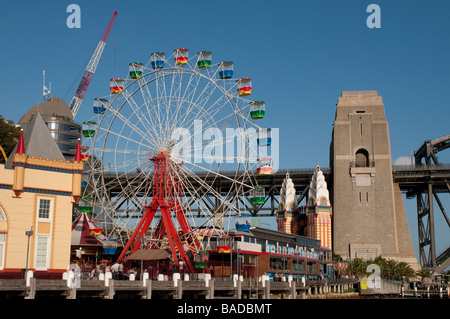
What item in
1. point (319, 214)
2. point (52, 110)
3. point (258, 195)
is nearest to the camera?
point (258, 195)

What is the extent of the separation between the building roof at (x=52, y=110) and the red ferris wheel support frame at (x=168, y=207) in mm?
93457

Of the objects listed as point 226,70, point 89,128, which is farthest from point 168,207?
point 226,70

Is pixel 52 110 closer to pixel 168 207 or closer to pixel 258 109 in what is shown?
pixel 168 207

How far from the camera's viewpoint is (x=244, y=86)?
7425 cm

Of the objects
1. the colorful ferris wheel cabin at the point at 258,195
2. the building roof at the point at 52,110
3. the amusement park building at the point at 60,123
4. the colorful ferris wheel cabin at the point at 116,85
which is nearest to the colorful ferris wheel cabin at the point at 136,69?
the colorful ferris wheel cabin at the point at 116,85

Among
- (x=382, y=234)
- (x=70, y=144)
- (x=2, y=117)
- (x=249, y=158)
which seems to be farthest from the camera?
(x=70, y=144)

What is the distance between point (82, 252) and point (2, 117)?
24646 millimetres

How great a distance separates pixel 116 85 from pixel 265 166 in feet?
68.3

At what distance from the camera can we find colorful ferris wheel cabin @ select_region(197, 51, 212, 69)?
243 feet

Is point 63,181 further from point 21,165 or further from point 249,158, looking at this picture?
point 249,158

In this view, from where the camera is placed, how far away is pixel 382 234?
4643 inches
